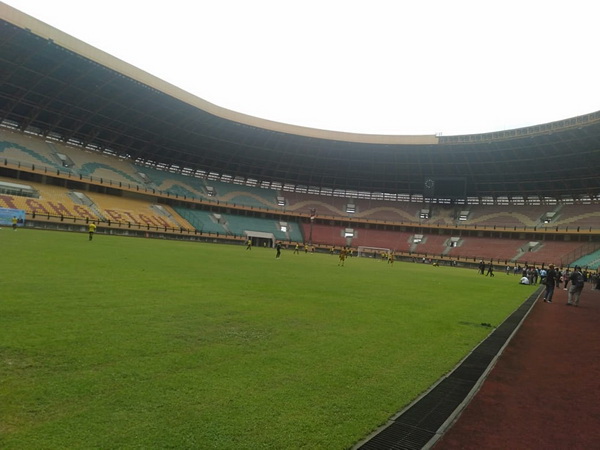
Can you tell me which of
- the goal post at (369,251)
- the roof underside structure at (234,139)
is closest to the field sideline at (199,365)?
the roof underside structure at (234,139)

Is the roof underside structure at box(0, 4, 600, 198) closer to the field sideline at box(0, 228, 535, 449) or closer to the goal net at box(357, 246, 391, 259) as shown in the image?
the goal net at box(357, 246, 391, 259)

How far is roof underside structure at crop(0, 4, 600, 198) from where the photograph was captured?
44.6m

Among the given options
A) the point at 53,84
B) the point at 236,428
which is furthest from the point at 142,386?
the point at 53,84

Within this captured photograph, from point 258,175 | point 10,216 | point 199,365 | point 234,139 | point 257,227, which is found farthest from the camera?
point 258,175

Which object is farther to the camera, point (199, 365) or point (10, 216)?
point (10, 216)

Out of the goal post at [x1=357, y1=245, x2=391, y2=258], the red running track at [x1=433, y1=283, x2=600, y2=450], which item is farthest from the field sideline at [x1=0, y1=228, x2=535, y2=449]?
the goal post at [x1=357, y1=245, x2=391, y2=258]

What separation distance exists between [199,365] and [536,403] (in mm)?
4300

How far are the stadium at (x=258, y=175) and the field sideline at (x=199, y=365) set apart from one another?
32.0m

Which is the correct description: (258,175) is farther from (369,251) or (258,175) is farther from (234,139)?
(369,251)

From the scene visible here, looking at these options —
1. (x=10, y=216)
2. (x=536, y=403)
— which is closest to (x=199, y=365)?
(x=536, y=403)

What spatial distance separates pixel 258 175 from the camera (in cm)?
8350

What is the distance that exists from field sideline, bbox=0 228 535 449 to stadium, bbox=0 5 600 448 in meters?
32.0

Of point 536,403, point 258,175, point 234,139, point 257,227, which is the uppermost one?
point 234,139

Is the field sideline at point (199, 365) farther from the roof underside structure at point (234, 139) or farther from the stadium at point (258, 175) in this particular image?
the roof underside structure at point (234, 139)
